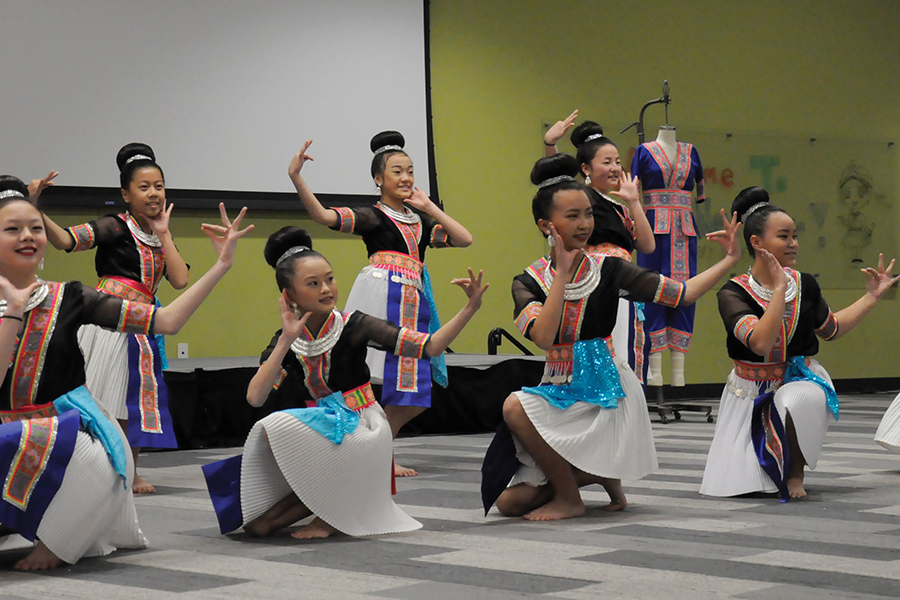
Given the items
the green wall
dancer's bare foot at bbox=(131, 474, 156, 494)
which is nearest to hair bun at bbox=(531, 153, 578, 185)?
dancer's bare foot at bbox=(131, 474, 156, 494)

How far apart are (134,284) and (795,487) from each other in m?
2.27

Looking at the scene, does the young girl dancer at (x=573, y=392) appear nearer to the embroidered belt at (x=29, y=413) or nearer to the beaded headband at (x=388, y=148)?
the embroidered belt at (x=29, y=413)

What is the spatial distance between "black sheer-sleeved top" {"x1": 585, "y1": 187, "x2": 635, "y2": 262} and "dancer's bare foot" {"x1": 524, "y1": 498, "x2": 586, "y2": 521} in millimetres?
1769

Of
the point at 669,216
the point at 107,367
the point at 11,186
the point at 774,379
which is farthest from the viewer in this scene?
the point at 669,216

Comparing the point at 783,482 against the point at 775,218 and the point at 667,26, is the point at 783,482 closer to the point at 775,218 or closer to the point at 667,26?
the point at 775,218

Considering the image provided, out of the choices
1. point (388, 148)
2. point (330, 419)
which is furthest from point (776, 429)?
point (388, 148)

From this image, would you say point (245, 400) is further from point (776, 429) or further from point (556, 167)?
point (776, 429)

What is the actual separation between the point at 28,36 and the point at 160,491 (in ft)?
10.6

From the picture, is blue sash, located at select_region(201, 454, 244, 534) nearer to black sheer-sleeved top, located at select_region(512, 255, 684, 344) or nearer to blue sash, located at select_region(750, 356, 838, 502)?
black sheer-sleeved top, located at select_region(512, 255, 684, 344)

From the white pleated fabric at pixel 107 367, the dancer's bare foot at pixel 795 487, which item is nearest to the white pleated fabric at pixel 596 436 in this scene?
the dancer's bare foot at pixel 795 487

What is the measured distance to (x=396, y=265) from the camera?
4.55 metres

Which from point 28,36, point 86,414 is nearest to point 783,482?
point 86,414

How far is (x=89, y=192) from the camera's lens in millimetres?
6352

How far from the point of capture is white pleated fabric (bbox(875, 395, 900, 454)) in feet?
13.8
